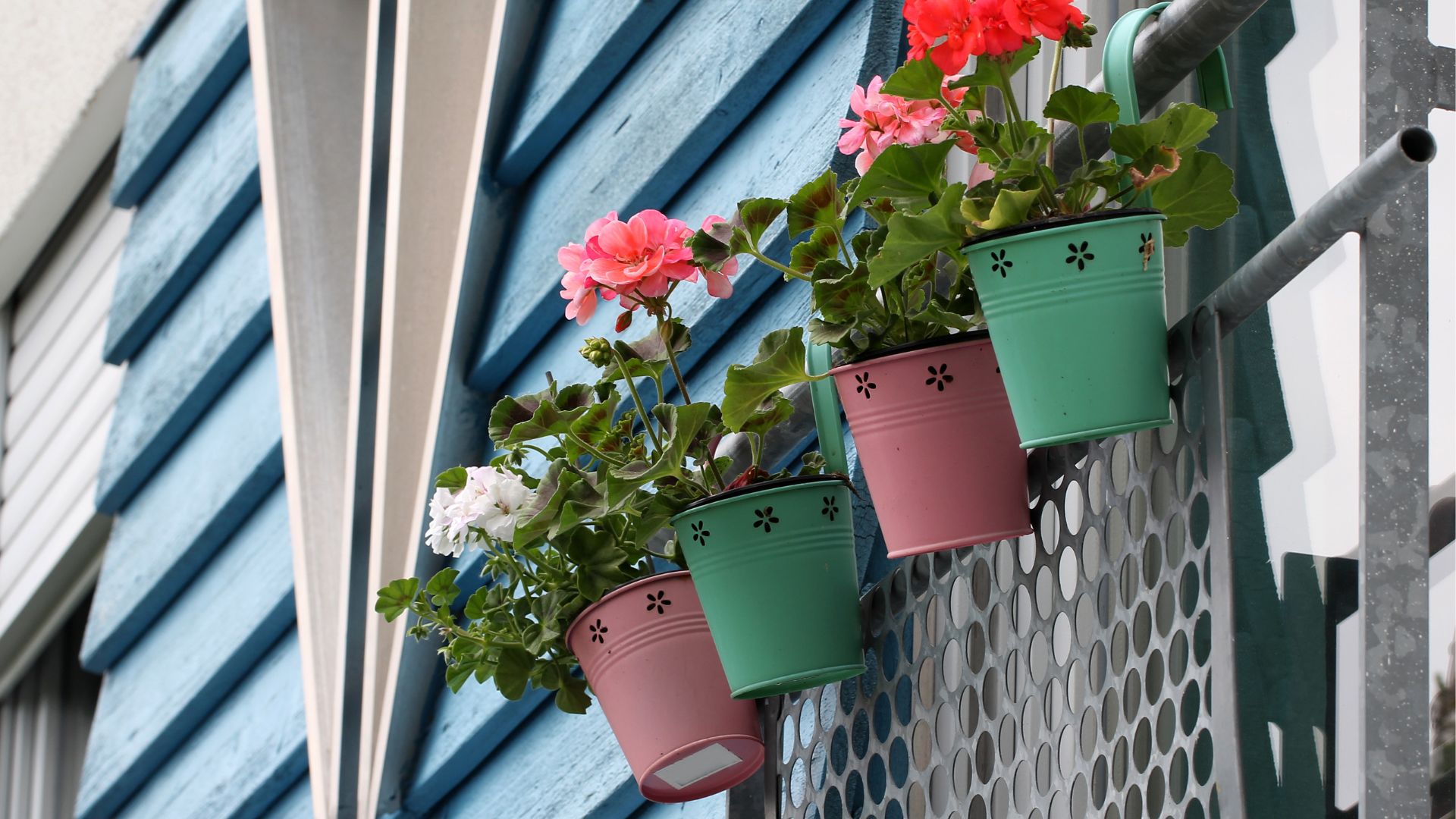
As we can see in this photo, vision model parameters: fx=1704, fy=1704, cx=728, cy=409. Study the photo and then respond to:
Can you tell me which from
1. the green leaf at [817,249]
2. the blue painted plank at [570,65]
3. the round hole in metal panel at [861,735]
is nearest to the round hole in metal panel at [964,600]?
the round hole in metal panel at [861,735]

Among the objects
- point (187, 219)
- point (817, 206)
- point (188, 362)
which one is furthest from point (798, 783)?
point (187, 219)

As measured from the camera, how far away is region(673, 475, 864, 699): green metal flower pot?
1049 millimetres

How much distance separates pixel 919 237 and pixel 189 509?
175 centimetres

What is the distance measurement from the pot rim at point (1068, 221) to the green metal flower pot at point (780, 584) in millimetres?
252

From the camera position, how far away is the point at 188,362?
2.51 meters

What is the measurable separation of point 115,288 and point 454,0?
1052 millimetres

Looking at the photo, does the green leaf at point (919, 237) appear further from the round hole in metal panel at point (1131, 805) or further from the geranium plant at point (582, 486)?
the round hole in metal panel at point (1131, 805)

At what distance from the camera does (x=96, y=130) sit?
311 cm

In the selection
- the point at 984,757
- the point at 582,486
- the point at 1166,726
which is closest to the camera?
the point at 1166,726

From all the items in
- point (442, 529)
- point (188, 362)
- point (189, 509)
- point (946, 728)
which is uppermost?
point (442, 529)

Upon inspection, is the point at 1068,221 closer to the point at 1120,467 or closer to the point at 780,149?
the point at 1120,467

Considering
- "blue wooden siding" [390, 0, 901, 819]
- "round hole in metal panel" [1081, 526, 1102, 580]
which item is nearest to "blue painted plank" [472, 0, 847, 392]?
"blue wooden siding" [390, 0, 901, 819]

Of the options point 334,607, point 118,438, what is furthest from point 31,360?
point 334,607

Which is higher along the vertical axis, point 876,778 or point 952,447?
point 952,447
